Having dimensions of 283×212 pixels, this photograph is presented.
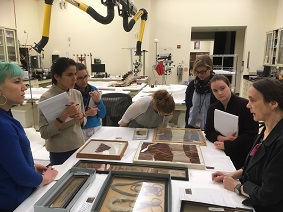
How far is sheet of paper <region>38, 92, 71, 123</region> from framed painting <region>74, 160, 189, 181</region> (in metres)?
0.38

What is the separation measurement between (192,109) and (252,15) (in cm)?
490

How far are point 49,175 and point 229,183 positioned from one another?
955mm

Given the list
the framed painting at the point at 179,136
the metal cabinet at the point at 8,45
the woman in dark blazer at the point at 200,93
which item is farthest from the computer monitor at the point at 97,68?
the framed painting at the point at 179,136

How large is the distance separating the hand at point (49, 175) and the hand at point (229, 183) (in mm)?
919

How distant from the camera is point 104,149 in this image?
1533mm

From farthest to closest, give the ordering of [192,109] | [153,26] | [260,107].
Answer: [153,26] → [192,109] → [260,107]

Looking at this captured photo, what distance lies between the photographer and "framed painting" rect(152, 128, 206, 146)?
1733 mm

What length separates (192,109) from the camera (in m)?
2.28

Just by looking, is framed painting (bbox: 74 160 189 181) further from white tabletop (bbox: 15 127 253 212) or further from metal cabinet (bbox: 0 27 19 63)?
metal cabinet (bbox: 0 27 19 63)

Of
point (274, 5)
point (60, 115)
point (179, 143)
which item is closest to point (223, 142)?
point (179, 143)

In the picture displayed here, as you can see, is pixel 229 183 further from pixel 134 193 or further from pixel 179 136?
pixel 179 136

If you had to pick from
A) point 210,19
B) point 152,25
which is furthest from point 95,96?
point 210,19

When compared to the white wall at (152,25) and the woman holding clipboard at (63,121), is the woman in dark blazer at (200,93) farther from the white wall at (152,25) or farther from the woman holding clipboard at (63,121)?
the white wall at (152,25)

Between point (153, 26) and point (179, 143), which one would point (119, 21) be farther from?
point (179, 143)
